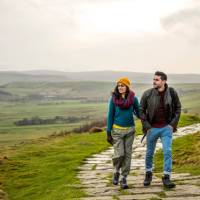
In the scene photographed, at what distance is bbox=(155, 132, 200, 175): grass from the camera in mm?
12227

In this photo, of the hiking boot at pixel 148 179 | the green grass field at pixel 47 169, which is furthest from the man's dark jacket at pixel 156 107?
the green grass field at pixel 47 169

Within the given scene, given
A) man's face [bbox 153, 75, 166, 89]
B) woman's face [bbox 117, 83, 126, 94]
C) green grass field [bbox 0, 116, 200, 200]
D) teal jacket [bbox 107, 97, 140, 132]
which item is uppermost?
man's face [bbox 153, 75, 166, 89]

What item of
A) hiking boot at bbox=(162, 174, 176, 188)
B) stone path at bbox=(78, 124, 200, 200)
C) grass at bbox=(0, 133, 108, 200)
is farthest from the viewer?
grass at bbox=(0, 133, 108, 200)

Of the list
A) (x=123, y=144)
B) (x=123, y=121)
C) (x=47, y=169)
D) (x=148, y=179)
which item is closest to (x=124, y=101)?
(x=123, y=121)

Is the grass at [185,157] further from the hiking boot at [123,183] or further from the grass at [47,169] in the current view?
the grass at [47,169]

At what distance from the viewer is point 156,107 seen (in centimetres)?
1006

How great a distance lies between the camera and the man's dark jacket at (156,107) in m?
10.1

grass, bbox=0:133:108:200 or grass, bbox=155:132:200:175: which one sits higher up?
grass, bbox=155:132:200:175

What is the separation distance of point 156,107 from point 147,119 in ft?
1.28

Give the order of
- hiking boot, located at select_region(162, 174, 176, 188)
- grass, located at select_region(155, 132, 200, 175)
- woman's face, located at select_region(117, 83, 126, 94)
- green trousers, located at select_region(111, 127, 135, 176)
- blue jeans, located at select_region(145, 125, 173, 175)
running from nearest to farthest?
hiking boot, located at select_region(162, 174, 176, 188) → blue jeans, located at select_region(145, 125, 173, 175) → woman's face, located at select_region(117, 83, 126, 94) → green trousers, located at select_region(111, 127, 135, 176) → grass, located at select_region(155, 132, 200, 175)

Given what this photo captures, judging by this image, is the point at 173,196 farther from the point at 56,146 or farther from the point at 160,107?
the point at 56,146

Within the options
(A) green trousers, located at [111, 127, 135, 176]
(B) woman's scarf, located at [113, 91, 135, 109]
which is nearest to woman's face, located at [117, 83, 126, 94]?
(B) woman's scarf, located at [113, 91, 135, 109]

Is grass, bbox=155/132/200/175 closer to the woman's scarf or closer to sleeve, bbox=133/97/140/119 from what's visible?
sleeve, bbox=133/97/140/119

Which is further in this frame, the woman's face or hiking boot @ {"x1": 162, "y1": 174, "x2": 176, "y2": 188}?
the woman's face
